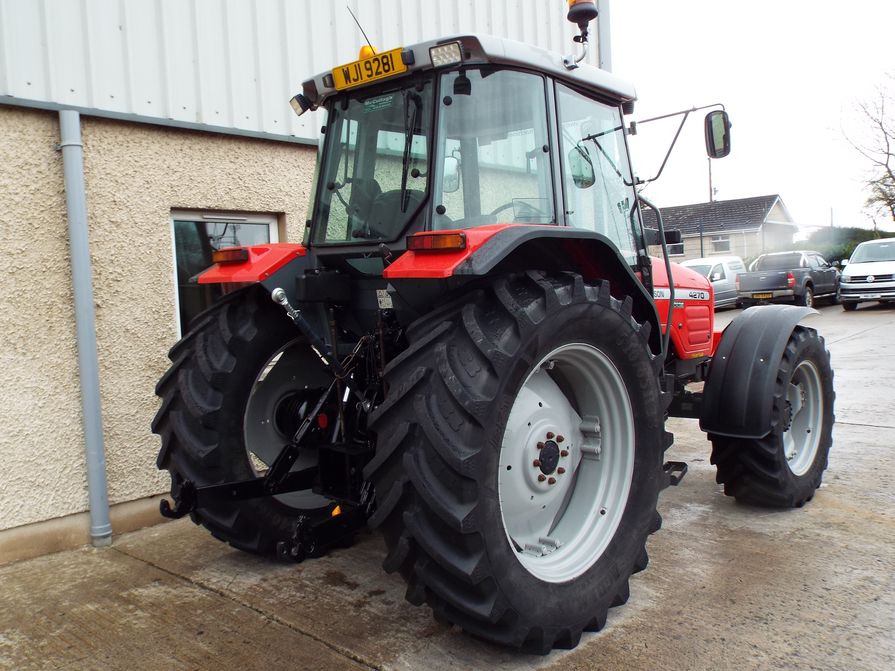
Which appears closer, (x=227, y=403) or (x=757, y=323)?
(x=227, y=403)

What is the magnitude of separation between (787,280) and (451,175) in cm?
1875

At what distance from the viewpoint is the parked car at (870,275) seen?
1841 cm

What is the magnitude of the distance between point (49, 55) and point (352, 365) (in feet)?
8.62

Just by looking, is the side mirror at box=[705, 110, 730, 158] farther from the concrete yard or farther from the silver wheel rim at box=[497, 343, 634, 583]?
the concrete yard

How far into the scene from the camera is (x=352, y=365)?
Answer: 3.50 m

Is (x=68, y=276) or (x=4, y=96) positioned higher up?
(x=4, y=96)

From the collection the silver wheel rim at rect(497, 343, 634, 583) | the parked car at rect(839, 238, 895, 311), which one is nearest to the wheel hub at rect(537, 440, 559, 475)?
the silver wheel rim at rect(497, 343, 634, 583)

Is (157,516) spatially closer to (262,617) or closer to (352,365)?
(262,617)

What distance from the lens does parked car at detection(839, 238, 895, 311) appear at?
60.4 ft

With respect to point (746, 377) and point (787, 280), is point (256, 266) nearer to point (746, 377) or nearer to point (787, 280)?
point (746, 377)

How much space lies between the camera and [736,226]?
4078cm

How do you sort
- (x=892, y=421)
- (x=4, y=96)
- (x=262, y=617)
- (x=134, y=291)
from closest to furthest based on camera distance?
(x=262, y=617) → (x=4, y=96) → (x=134, y=291) → (x=892, y=421)

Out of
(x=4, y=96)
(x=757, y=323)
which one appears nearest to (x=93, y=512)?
(x=4, y=96)

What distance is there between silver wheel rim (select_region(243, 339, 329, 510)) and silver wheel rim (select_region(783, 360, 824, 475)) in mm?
2909
